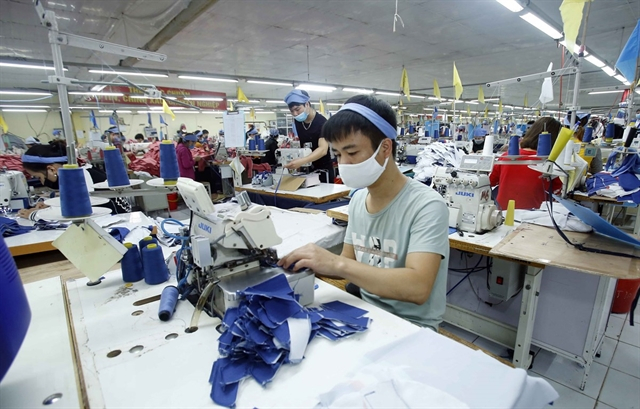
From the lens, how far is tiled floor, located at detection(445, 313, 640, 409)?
5.87 ft

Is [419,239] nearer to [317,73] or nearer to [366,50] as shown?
[366,50]

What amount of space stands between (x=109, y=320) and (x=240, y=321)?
531mm

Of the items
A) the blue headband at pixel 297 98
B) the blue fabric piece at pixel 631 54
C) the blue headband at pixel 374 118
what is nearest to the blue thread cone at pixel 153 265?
the blue headband at pixel 374 118

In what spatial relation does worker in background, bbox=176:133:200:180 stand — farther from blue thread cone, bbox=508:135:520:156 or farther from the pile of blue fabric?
the pile of blue fabric

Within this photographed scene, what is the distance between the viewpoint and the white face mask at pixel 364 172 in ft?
3.78

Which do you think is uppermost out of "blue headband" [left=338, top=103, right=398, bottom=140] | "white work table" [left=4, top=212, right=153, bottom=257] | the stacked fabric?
"blue headband" [left=338, top=103, right=398, bottom=140]

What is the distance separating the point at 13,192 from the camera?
2.60 metres

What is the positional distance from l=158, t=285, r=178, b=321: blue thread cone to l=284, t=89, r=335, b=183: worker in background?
2.20 meters

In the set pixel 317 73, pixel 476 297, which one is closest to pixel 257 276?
pixel 476 297

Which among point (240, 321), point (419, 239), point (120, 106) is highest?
point (120, 106)

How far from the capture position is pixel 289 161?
11.5 feet

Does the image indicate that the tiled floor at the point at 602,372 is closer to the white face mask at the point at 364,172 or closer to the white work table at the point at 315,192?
the white work table at the point at 315,192

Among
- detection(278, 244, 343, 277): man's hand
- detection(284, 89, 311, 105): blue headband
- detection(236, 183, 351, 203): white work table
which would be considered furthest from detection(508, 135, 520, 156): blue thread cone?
detection(278, 244, 343, 277): man's hand

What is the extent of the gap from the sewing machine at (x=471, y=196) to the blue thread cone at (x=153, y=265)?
5.50ft
